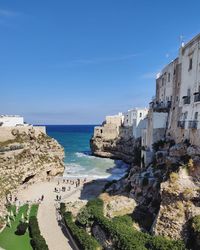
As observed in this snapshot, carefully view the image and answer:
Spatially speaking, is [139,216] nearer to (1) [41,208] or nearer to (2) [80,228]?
(2) [80,228]

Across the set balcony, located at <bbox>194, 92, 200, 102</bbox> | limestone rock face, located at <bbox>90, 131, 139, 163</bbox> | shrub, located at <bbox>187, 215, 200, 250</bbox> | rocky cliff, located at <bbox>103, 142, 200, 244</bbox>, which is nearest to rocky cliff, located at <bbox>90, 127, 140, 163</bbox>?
limestone rock face, located at <bbox>90, 131, 139, 163</bbox>

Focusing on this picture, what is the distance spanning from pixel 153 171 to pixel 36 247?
16706mm

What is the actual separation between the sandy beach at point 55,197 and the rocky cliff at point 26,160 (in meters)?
1.92

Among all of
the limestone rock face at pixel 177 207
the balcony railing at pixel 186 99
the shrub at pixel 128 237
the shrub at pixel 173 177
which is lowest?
Answer: the shrub at pixel 128 237

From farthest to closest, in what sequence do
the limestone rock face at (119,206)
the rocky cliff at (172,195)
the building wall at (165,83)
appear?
the building wall at (165,83)
the limestone rock face at (119,206)
the rocky cliff at (172,195)

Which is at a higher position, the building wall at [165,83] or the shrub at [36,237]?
the building wall at [165,83]

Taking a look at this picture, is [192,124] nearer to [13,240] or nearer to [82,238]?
[82,238]

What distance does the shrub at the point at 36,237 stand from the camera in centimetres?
2932

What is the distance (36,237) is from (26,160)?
24107mm

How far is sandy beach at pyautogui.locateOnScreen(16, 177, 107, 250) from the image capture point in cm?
3244

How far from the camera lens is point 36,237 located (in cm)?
3109

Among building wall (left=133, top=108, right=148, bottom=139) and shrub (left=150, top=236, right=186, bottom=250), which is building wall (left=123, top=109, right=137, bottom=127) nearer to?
building wall (left=133, top=108, right=148, bottom=139)

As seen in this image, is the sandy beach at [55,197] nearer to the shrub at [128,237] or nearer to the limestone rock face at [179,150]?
the shrub at [128,237]

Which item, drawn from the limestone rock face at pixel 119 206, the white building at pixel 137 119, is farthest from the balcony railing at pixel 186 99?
the white building at pixel 137 119
